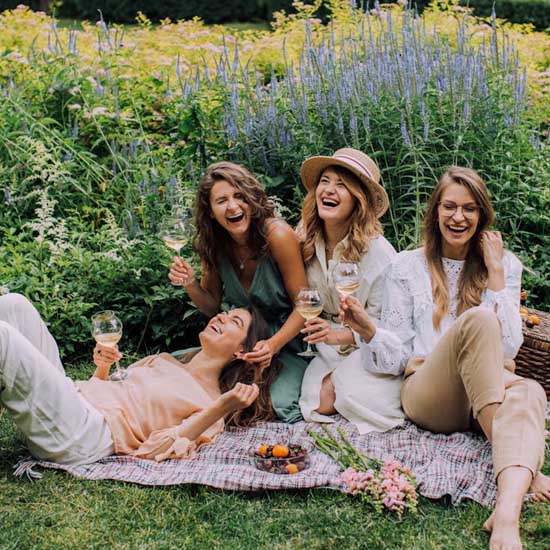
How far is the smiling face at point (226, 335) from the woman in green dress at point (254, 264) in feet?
0.43

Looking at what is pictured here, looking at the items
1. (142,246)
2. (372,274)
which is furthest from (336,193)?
(142,246)

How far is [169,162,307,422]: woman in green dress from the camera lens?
14.4 feet

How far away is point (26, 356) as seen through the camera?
3521 mm

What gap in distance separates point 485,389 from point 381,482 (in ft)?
1.83

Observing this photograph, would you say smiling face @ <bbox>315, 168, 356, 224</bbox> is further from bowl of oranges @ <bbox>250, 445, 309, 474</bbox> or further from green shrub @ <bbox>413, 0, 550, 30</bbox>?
green shrub @ <bbox>413, 0, 550, 30</bbox>

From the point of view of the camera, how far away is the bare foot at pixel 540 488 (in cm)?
351

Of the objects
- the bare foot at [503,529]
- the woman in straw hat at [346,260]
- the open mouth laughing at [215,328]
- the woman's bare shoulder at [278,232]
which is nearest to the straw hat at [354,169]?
the woman in straw hat at [346,260]

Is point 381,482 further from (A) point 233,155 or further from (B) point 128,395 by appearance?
(A) point 233,155

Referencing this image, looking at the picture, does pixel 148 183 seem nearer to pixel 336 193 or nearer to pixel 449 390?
pixel 336 193

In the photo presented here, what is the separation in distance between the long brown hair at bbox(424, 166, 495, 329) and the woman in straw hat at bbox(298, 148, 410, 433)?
29cm

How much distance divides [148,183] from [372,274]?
202 cm

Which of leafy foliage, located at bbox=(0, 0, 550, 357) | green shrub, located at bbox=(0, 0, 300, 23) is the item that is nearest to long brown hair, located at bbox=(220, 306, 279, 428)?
leafy foliage, located at bbox=(0, 0, 550, 357)

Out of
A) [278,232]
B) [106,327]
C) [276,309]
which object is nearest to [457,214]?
[278,232]

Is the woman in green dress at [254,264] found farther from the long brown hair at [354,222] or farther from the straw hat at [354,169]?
the straw hat at [354,169]
